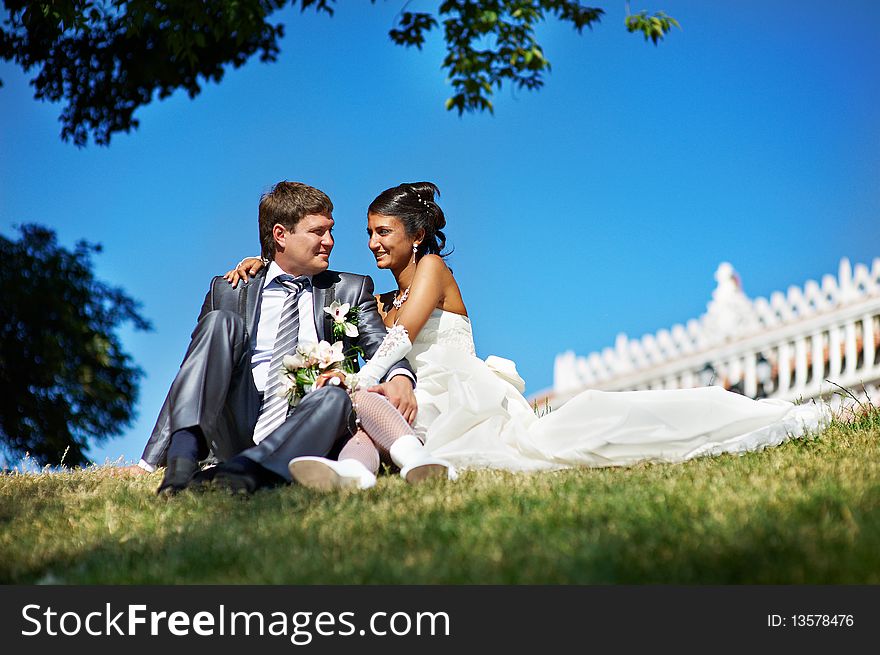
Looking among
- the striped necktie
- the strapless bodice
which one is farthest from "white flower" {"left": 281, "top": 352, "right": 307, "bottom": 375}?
the strapless bodice

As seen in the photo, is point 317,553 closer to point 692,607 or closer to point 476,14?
point 692,607

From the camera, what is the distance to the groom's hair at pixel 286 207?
17.1 feet

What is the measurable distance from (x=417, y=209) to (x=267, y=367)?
148 cm

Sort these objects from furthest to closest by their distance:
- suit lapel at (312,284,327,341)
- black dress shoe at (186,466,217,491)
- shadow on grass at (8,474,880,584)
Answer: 1. suit lapel at (312,284,327,341)
2. black dress shoe at (186,466,217,491)
3. shadow on grass at (8,474,880,584)

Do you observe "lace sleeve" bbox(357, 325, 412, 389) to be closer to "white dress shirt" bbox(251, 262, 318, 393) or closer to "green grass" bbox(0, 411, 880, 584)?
"white dress shirt" bbox(251, 262, 318, 393)

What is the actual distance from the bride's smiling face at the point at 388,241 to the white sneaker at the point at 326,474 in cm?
189

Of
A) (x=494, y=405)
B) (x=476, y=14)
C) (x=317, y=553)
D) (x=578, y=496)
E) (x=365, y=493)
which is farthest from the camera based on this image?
(x=476, y=14)

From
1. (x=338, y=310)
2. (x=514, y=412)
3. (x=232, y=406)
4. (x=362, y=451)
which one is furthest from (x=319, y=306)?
(x=514, y=412)

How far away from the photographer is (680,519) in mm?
3088

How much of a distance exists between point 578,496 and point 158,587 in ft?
5.74

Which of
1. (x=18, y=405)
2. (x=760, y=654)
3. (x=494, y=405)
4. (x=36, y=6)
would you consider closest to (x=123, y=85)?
(x=36, y=6)

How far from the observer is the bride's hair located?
5684mm

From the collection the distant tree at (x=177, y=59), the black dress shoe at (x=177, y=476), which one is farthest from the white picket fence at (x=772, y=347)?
the black dress shoe at (x=177, y=476)

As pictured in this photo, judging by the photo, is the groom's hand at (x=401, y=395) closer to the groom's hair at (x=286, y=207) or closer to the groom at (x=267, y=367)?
the groom at (x=267, y=367)
